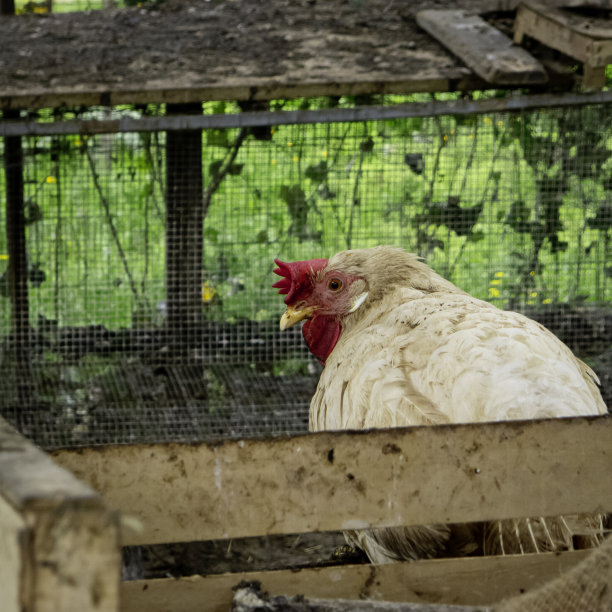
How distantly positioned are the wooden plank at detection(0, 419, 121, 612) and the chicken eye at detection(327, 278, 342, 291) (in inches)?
86.1

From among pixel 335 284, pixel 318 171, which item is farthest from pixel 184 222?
pixel 335 284

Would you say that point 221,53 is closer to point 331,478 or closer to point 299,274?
point 299,274

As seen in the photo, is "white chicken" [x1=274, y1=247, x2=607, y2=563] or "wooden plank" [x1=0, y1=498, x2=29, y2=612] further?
"white chicken" [x1=274, y1=247, x2=607, y2=563]

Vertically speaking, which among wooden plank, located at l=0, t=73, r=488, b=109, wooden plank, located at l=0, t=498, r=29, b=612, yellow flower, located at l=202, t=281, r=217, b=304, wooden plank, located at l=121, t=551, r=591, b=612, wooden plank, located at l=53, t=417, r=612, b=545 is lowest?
yellow flower, located at l=202, t=281, r=217, b=304

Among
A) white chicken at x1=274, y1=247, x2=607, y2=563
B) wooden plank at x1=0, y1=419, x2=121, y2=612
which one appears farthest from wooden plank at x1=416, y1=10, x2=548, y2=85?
wooden plank at x1=0, y1=419, x2=121, y2=612

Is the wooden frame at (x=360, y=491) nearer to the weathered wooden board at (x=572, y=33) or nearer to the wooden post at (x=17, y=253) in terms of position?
the weathered wooden board at (x=572, y=33)

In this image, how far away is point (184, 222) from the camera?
475 cm

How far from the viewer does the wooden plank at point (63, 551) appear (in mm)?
880

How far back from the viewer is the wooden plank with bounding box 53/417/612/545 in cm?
155

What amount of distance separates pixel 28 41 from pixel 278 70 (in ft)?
4.51

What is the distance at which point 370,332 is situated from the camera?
8.34 feet

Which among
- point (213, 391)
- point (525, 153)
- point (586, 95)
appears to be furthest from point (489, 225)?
point (213, 391)

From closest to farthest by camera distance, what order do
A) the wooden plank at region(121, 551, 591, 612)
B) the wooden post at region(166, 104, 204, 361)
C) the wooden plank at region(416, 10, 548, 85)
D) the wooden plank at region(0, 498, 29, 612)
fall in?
the wooden plank at region(0, 498, 29, 612) < the wooden plank at region(121, 551, 591, 612) < the wooden plank at region(416, 10, 548, 85) < the wooden post at region(166, 104, 204, 361)

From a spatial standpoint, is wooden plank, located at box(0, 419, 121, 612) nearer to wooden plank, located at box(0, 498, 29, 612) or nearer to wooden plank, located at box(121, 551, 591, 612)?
wooden plank, located at box(0, 498, 29, 612)
